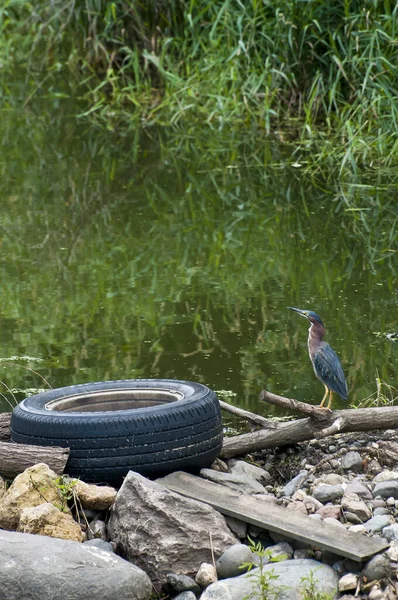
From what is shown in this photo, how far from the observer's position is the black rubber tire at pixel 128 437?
5.14 meters

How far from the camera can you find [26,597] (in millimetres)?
4305

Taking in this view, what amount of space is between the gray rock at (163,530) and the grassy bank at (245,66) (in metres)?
7.73

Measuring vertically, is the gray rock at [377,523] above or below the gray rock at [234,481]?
above

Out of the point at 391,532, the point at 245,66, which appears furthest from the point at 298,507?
the point at 245,66

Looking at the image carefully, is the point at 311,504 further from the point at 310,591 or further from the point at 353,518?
Result: the point at 310,591

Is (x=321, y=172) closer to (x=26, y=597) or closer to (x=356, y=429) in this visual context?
(x=356, y=429)

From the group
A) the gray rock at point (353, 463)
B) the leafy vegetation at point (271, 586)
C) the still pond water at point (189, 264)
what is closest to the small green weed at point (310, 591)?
the leafy vegetation at point (271, 586)

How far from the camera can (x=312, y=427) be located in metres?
5.54

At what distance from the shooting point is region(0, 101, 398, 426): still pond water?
7.39 metres

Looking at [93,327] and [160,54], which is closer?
[93,327]

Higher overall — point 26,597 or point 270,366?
point 26,597

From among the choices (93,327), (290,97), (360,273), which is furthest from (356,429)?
(290,97)

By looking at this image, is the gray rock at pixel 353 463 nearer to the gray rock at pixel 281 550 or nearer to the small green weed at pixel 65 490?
the gray rock at pixel 281 550

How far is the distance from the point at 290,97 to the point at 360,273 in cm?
557
